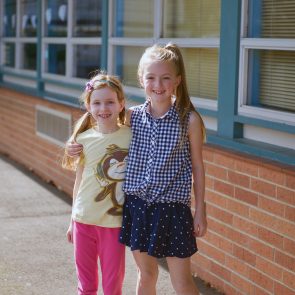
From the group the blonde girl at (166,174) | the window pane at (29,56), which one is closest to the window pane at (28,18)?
the window pane at (29,56)

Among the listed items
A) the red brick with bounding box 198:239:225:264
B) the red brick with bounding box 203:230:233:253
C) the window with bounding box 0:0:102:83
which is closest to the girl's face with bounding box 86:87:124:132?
the red brick with bounding box 203:230:233:253

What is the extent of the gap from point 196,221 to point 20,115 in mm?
7236

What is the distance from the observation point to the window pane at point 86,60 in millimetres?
8156

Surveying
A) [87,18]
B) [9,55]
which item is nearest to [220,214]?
[87,18]

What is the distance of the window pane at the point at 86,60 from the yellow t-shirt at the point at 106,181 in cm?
423

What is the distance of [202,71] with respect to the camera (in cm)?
586

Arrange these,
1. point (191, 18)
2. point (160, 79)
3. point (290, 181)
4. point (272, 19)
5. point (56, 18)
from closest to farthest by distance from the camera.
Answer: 1. point (160, 79)
2. point (290, 181)
3. point (272, 19)
4. point (191, 18)
5. point (56, 18)

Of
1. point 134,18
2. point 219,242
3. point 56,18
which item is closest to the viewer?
point 219,242

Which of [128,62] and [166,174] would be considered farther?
[128,62]

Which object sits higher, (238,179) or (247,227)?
Result: (238,179)

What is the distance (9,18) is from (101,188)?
8581mm

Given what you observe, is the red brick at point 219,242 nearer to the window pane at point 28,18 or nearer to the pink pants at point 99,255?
the pink pants at point 99,255

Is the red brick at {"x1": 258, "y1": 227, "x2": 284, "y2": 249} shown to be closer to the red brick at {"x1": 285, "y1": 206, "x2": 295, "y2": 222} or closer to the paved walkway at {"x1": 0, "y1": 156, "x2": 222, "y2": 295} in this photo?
the red brick at {"x1": 285, "y1": 206, "x2": 295, "y2": 222}

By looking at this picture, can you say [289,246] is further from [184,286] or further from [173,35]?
[173,35]
